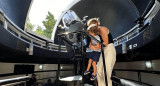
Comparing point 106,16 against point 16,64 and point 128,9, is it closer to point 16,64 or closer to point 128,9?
point 128,9

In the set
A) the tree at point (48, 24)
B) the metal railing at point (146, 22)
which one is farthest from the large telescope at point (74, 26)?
the tree at point (48, 24)

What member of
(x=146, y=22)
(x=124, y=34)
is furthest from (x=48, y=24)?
(x=146, y=22)

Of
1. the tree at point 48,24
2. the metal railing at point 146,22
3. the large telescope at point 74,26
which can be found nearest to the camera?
the metal railing at point 146,22

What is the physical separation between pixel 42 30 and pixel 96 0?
640 inches

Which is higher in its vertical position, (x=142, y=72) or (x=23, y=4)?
(x=23, y=4)

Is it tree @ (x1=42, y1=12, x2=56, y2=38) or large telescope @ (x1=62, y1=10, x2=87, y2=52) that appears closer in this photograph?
large telescope @ (x1=62, y1=10, x2=87, y2=52)

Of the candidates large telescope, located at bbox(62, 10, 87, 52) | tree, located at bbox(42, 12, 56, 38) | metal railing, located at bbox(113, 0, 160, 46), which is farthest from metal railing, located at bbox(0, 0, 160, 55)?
tree, located at bbox(42, 12, 56, 38)

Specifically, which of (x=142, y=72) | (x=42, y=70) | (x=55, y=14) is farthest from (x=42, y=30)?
(x=142, y=72)

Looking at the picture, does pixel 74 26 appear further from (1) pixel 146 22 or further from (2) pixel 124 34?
(2) pixel 124 34

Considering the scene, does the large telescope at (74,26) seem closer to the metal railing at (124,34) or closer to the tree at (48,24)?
the metal railing at (124,34)

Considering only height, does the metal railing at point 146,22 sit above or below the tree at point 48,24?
below

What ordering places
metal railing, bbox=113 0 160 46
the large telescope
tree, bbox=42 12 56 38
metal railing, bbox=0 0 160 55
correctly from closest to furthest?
metal railing, bbox=113 0 160 46 < metal railing, bbox=0 0 160 55 < the large telescope < tree, bbox=42 12 56 38

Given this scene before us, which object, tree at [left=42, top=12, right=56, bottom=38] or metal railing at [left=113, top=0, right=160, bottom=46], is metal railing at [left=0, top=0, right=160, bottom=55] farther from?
tree at [left=42, top=12, right=56, bottom=38]

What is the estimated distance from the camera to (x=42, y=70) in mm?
8969
